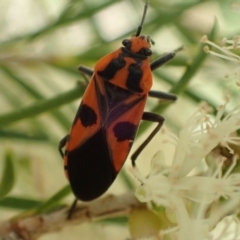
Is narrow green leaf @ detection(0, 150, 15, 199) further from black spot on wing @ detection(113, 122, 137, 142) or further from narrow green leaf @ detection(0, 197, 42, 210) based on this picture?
black spot on wing @ detection(113, 122, 137, 142)

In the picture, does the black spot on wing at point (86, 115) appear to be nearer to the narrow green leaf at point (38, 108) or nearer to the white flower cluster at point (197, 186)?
the narrow green leaf at point (38, 108)

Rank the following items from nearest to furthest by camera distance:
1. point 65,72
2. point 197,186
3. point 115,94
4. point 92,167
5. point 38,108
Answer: point 197,186 → point 38,108 → point 92,167 → point 115,94 → point 65,72

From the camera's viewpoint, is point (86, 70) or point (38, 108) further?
point (86, 70)

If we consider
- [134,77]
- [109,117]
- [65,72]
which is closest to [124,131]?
[109,117]

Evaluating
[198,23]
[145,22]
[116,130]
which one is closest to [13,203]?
[116,130]

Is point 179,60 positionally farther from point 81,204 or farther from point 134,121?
point 81,204

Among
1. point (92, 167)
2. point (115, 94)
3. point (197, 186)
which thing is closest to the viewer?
point (197, 186)

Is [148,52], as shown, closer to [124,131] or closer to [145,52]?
[145,52]
